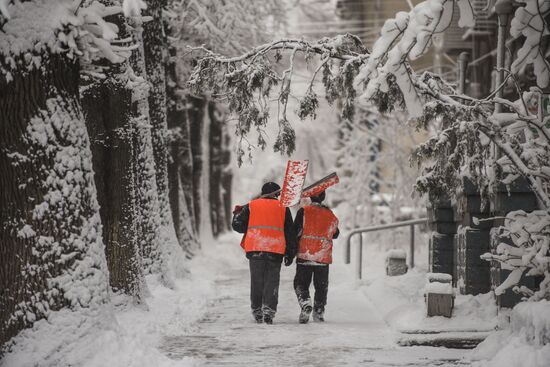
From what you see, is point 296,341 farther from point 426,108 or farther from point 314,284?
point 426,108

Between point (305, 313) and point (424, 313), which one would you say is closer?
point (424, 313)

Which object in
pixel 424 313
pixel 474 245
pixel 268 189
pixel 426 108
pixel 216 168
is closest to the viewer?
pixel 426 108

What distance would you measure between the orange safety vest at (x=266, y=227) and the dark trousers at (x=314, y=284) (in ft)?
1.55

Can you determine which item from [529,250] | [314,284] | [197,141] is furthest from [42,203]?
[197,141]

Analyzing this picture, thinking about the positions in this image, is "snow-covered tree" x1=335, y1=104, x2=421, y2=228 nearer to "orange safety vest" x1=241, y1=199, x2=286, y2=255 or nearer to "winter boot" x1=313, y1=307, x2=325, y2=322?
"winter boot" x1=313, y1=307, x2=325, y2=322

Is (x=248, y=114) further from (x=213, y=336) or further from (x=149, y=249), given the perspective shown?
(x=149, y=249)

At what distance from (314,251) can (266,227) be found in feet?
2.40

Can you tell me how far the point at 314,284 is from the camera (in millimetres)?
10984

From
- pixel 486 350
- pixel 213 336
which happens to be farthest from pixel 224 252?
pixel 486 350

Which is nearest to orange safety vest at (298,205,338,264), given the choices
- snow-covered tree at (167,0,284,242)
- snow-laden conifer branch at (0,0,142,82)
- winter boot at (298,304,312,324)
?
winter boot at (298,304,312,324)

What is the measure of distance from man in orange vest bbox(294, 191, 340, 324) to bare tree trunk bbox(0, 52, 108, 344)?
3.52 meters

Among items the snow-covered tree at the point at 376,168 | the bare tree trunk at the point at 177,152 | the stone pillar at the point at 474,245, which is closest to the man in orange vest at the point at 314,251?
the stone pillar at the point at 474,245

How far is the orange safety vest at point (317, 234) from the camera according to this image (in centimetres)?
1090

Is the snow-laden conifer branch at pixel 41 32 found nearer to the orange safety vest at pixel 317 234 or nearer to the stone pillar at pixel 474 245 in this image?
the orange safety vest at pixel 317 234
